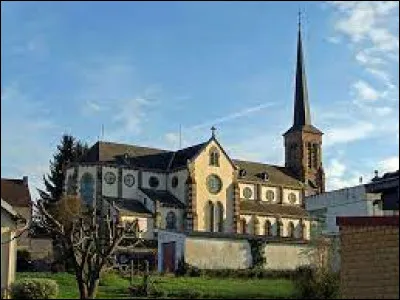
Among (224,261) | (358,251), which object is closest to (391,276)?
(358,251)

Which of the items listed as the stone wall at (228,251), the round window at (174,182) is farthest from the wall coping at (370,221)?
the round window at (174,182)

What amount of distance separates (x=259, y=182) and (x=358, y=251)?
66352 mm

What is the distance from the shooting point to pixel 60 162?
82438 millimetres

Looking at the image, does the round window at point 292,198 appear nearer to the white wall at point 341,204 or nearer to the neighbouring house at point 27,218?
the neighbouring house at point 27,218

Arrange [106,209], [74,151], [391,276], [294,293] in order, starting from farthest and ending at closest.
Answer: [74,151]
[106,209]
[294,293]
[391,276]

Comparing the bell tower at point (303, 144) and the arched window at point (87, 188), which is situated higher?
the bell tower at point (303, 144)

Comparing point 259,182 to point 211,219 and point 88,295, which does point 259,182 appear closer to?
point 211,219

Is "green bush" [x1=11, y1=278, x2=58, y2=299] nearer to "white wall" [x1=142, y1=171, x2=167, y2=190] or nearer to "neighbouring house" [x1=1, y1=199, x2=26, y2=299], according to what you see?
"neighbouring house" [x1=1, y1=199, x2=26, y2=299]

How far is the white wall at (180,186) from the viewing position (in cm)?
7334

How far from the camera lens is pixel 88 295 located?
76.5 ft

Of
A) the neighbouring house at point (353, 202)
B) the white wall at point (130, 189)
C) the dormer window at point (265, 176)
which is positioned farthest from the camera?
the dormer window at point (265, 176)

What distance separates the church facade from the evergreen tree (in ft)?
24.1

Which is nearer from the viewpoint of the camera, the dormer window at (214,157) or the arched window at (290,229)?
the dormer window at (214,157)

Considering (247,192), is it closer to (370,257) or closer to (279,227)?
(279,227)
